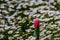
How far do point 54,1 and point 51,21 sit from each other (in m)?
1.09

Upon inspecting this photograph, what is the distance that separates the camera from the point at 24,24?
433 centimetres

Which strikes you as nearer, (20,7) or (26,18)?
(26,18)

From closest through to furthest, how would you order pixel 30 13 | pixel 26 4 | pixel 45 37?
pixel 45 37
pixel 30 13
pixel 26 4

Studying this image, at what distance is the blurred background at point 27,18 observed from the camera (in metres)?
3.93

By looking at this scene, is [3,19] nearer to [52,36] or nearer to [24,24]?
[24,24]

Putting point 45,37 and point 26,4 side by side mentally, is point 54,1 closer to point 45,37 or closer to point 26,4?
point 26,4

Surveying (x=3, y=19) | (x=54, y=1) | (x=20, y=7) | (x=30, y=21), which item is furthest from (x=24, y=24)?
(x=54, y=1)

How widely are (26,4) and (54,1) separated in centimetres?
73

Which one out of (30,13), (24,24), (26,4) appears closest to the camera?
(24,24)

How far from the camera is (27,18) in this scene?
458cm

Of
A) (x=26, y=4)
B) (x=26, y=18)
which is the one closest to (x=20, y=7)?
(x=26, y=4)

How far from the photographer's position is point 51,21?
4.40 metres

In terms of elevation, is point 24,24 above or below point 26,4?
below

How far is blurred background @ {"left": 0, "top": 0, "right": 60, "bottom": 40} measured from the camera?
393cm
